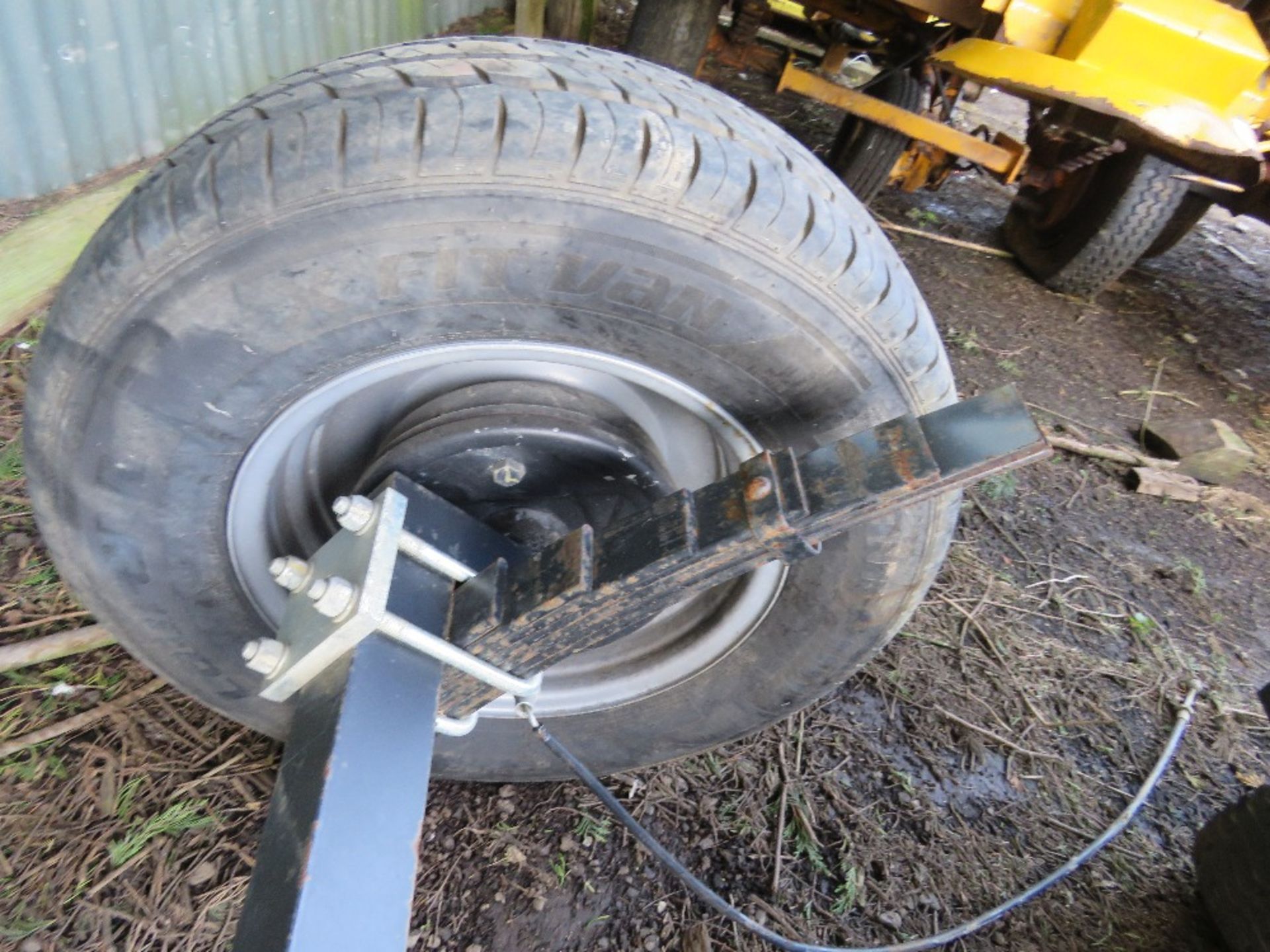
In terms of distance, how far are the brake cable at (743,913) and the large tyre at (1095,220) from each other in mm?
2849

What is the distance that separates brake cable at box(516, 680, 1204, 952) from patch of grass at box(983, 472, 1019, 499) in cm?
114

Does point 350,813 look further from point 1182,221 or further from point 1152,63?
point 1182,221

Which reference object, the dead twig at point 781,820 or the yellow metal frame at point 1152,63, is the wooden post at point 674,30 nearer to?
the yellow metal frame at point 1152,63

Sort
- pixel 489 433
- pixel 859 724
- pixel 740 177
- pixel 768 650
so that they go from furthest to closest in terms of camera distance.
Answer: pixel 859 724
pixel 768 650
pixel 489 433
pixel 740 177

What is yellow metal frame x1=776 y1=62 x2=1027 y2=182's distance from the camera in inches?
141

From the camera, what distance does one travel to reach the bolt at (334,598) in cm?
100

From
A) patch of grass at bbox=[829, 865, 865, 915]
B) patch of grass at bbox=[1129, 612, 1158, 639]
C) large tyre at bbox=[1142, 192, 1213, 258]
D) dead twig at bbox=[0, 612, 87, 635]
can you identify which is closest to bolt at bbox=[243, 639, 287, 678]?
dead twig at bbox=[0, 612, 87, 635]

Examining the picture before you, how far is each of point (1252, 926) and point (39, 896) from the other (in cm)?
240

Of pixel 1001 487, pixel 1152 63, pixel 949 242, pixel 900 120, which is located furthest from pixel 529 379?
pixel 949 242

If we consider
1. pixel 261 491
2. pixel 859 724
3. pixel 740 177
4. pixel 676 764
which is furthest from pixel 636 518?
pixel 859 724

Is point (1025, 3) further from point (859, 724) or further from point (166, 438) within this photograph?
point (166, 438)

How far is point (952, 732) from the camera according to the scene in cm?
211

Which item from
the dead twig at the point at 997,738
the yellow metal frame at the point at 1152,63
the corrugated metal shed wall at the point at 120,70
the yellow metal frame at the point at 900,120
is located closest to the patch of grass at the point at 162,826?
the dead twig at the point at 997,738

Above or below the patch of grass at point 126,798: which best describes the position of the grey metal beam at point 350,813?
above
